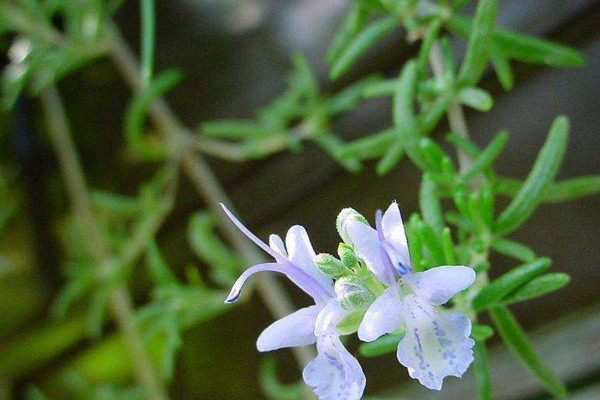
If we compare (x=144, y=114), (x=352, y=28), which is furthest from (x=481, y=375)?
(x=144, y=114)

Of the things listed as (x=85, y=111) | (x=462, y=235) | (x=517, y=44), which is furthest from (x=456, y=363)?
(x=85, y=111)

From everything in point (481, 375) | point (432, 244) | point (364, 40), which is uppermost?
point (364, 40)

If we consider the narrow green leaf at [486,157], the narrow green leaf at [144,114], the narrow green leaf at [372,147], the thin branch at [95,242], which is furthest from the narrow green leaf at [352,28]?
the thin branch at [95,242]

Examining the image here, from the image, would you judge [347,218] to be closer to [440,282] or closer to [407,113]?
[440,282]

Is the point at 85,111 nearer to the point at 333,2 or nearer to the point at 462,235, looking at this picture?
the point at 333,2

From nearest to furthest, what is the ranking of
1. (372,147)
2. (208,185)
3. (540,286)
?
(540,286) → (372,147) → (208,185)

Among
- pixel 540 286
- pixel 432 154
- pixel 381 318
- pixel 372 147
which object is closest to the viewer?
pixel 381 318
